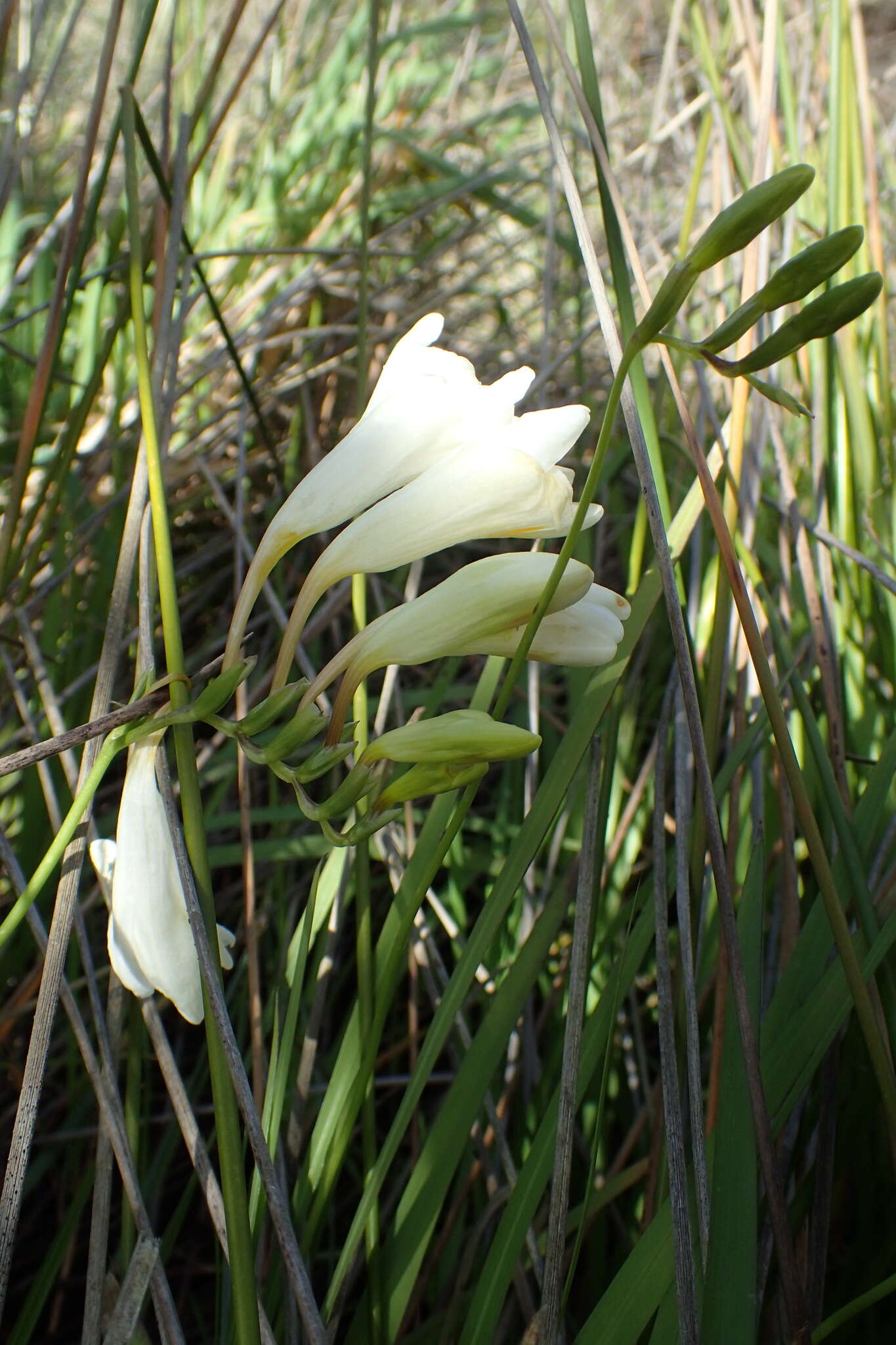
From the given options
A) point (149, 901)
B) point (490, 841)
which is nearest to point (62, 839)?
point (149, 901)

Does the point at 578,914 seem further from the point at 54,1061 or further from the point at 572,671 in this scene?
the point at 54,1061

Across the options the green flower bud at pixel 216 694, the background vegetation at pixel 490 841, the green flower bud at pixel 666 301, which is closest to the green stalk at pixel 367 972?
the background vegetation at pixel 490 841

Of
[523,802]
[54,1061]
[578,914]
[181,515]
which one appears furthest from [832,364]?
[54,1061]

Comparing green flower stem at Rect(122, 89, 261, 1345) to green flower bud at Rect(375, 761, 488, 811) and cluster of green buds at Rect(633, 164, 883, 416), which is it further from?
cluster of green buds at Rect(633, 164, 883, 416)

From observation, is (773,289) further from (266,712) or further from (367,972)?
(367,972)

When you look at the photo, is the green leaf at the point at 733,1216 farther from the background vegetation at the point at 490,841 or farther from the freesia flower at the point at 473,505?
the freesia flower at the point at 473,505
